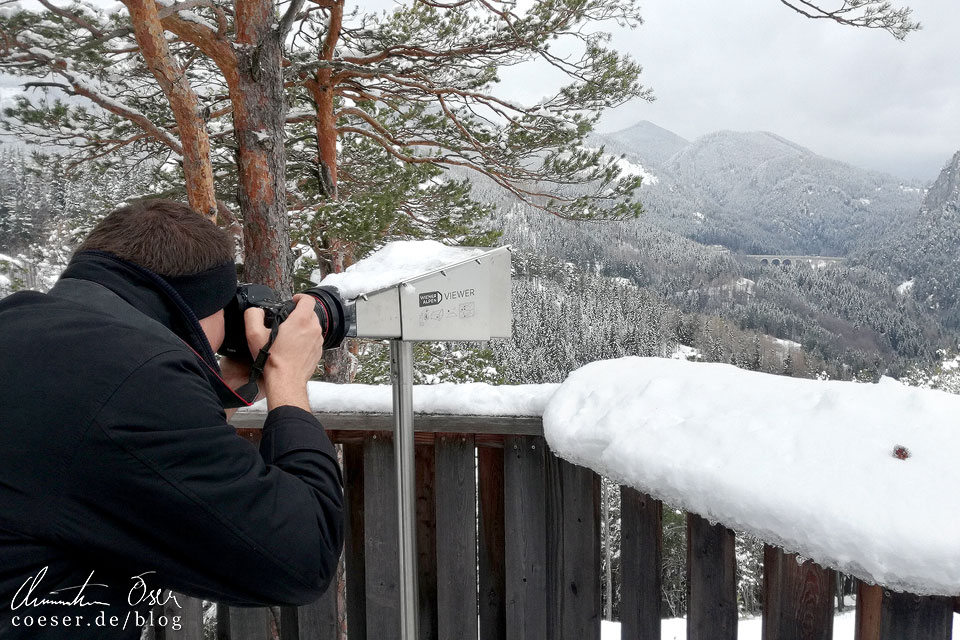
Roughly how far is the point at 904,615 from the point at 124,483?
1.05 metres

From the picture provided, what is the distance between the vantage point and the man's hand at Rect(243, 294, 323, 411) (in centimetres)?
88

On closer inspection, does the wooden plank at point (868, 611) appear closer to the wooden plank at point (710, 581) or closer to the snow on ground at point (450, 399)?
the wooden plank at point (710, 581)

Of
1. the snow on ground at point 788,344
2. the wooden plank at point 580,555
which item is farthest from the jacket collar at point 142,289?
the snow on ground at point 788,344

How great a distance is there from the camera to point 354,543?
1.51 metres

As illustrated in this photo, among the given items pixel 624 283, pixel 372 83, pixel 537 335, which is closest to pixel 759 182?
pixel 624 283

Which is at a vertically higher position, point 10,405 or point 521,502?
point 10,405

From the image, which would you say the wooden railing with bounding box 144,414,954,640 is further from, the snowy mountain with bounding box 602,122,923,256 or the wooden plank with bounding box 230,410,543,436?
the snowy mountain with bounding box 602,122,923,256

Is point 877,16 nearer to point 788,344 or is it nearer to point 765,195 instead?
point 788,344

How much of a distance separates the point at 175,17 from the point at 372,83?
3.46 metres

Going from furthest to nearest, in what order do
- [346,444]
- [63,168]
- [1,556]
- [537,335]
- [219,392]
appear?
1. [537,335]
2. [63,168]
3. [346,444]
4. [219,392]
5. [1,556]

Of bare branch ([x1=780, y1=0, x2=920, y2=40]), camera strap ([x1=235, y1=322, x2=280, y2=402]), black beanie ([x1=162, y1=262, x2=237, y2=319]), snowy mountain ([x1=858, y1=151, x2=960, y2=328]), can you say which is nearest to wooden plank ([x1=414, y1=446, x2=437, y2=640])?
camera strap ([x1=235, y1=322, x2=280, y2=402])

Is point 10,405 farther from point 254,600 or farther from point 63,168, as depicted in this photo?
point 63,168

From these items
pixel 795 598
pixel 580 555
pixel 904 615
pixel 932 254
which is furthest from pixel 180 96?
pixel 932 254

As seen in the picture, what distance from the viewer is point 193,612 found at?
153 cm
